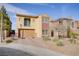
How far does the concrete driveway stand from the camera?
3.21 meters

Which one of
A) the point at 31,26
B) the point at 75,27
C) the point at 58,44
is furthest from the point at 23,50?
the point at 75,27

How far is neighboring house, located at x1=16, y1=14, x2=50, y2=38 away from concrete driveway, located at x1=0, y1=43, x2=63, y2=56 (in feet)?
0.44

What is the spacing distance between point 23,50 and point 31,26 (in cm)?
30

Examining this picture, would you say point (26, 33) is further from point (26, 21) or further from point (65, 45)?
point (65, 45)

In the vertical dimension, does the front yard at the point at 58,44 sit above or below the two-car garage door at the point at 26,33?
below

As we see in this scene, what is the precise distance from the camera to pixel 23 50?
3.23 meters

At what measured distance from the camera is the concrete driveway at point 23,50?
3.21m

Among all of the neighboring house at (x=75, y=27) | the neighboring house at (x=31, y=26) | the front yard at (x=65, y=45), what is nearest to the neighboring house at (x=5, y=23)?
the neighboring house at (x=31, y=26)

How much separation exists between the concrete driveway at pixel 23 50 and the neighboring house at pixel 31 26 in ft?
0.44

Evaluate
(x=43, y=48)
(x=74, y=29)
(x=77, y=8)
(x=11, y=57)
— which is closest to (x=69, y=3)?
(x=77, y=8)

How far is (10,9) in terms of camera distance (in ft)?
10.6

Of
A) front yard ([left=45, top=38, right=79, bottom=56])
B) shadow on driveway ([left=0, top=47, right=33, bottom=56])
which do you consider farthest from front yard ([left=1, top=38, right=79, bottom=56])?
shadow on driveway ([left=0, top=47, right=33, bottom=56])

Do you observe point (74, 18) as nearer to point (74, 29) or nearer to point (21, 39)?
point (74, 29)

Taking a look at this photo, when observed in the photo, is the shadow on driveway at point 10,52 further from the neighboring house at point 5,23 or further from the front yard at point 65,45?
the front yard at point 65,45
